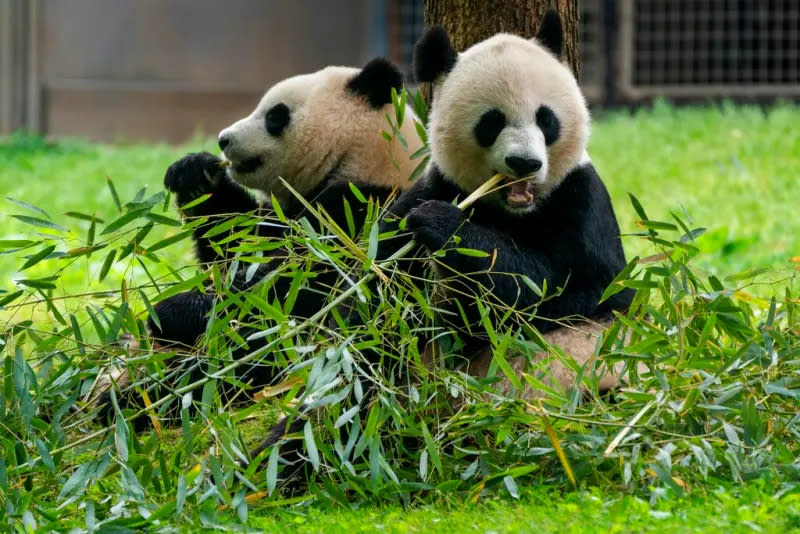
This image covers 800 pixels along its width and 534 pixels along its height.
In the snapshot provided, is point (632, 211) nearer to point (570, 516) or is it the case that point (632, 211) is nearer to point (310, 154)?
point (310, 154)

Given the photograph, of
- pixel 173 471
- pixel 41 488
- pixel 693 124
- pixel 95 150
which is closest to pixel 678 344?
pixel 173 471

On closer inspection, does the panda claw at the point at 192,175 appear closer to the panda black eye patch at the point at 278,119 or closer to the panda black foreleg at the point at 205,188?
the panda black foreleg at the point at 205,188

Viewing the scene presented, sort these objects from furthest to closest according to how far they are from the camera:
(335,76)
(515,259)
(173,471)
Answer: (335,76) < (515,259) < (173,471)

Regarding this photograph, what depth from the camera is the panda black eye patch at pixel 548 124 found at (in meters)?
3.74

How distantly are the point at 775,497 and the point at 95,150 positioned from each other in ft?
29.0

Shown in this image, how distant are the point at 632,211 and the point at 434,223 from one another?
421 cm

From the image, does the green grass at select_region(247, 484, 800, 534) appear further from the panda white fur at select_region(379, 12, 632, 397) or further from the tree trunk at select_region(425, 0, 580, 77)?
the tree trunk at select_region(425, 0, 580, 77)

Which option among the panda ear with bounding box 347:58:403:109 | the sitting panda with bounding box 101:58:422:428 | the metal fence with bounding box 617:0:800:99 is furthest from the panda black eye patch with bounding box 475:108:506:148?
the metal fence with bounding box 617:0:800:99

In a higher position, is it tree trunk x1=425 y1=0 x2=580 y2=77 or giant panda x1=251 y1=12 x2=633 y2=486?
tree trunk x1=425 y1=0 x2=580 y2=77

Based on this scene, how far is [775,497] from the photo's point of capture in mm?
2918

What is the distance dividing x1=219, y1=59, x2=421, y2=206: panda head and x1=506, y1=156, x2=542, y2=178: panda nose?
110cm

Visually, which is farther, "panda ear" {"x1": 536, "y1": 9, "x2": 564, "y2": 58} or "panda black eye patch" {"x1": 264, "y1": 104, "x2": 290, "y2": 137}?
"panda black eye patch" {"x1": 264, "y1": 104, "x2": 290, "y2": 137}

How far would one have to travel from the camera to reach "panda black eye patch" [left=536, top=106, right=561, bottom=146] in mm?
3738

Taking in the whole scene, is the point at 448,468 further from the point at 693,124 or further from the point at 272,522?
the point at 693,124
